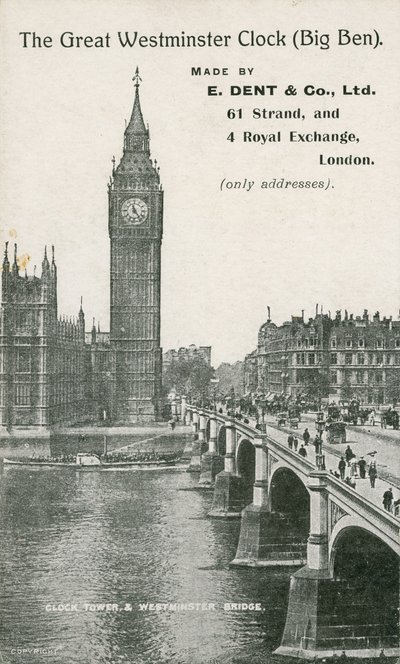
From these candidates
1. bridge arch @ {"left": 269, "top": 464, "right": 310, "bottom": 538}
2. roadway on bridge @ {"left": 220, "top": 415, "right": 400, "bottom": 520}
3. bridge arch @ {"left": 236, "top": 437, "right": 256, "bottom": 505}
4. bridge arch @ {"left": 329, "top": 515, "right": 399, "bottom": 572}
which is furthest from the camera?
bridge arch @ {"left": 236, "top": 437, "right": 256, "bottom": 505}

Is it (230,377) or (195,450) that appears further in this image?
(195,450)

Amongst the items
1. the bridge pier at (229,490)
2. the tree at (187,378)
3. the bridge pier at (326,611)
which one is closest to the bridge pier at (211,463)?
the bridge pier at (229,490)

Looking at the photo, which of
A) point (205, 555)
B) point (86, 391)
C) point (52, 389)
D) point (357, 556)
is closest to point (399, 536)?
point (357, 556)

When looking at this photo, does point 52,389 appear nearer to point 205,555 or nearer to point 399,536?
point 205,555

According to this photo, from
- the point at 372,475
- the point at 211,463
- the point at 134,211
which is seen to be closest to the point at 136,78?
the point at 372,475

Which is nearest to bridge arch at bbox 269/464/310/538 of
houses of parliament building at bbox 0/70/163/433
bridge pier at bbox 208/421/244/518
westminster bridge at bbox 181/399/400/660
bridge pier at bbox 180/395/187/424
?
westminster bridge at bbox 181/399/400/660

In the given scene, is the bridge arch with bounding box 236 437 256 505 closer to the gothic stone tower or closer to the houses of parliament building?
the houses of parliament building

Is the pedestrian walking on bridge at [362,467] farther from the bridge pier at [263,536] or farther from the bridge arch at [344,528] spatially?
the bridge pier at [263,536]

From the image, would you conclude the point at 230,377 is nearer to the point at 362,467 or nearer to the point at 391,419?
the point at 391,419

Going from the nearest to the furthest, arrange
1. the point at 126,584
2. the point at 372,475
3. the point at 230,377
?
the point at 372,475 → the point at 126,584 → the point at 230,377
